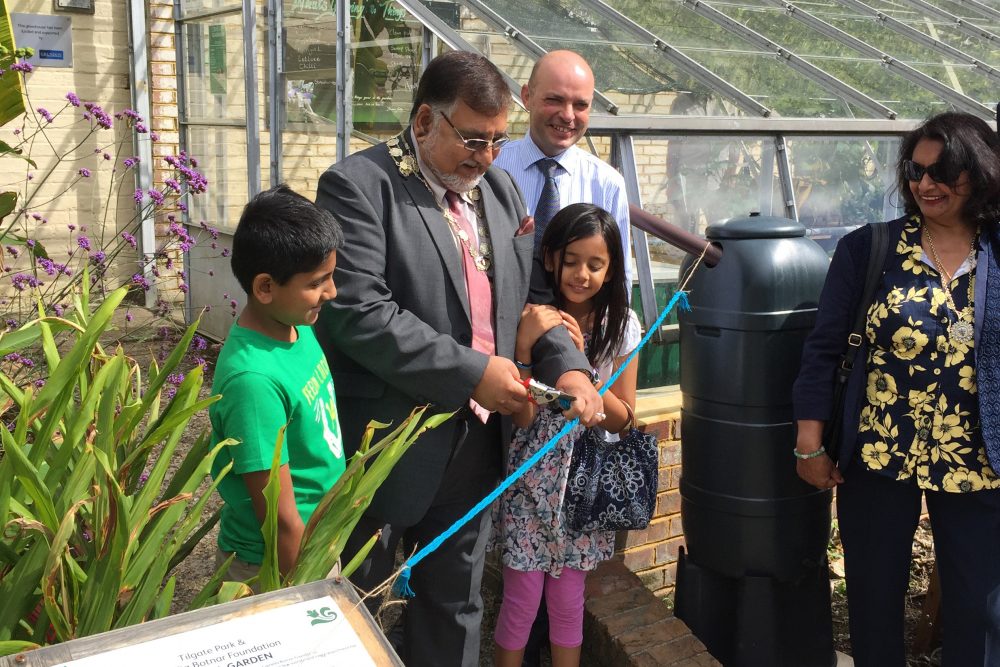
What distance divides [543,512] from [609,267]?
705 millimetres

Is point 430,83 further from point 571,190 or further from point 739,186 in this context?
point 739,186

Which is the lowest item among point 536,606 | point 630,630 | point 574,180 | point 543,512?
point 630,630

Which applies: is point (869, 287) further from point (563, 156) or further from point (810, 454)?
point (563, 156)

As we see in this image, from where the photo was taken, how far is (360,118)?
5.35 metres

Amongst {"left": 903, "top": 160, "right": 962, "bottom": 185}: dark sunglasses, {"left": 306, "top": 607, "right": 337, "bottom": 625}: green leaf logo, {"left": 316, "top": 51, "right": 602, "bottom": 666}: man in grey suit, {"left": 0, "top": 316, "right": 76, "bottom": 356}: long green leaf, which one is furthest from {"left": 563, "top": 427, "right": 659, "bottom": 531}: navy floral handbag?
{"left": 306, "top": 607, "right": 337, "bottom": 625}: green leaf logo

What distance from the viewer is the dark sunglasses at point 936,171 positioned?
270 centimetres

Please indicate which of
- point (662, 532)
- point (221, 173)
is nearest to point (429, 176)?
point (662, 532)

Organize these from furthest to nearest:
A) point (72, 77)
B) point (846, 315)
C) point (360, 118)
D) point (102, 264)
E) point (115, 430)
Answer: point (72, 77), point (360, 118), point (102, 264), point (846, 315), point (115, 430)

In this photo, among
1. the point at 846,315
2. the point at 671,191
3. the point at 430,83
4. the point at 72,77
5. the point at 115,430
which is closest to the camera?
the point at 115,430

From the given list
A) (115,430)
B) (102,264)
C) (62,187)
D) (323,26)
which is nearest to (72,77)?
(62,187)

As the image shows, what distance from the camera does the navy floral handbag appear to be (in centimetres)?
284

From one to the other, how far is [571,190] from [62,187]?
17.6 feet

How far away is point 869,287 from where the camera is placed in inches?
111

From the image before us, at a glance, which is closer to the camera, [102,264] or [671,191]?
[102,264]
